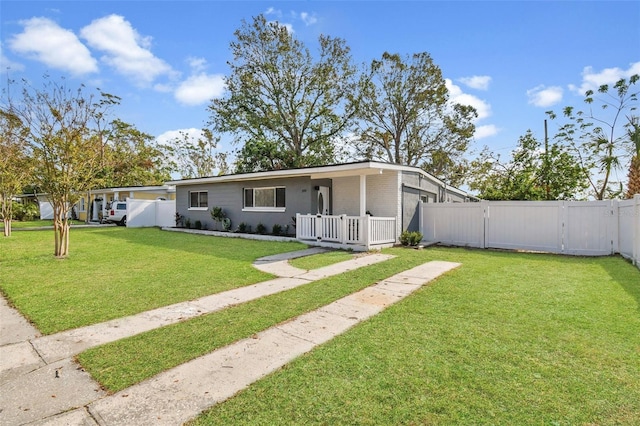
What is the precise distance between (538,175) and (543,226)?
7.15 meters

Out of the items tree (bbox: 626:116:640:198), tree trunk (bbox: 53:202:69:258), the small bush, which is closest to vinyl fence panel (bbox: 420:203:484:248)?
the small bush

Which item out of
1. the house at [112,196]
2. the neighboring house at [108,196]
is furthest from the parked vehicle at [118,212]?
the neighboring house at [108,196]

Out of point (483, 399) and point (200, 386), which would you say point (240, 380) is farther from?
point (483, 399)

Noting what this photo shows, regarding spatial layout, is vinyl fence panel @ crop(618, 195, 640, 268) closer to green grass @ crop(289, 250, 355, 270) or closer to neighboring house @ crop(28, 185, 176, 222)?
green grass @ crop(289, 250, 355, 270)

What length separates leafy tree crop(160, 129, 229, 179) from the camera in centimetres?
3475

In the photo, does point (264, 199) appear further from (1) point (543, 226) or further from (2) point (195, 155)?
(2) point (195, 155)

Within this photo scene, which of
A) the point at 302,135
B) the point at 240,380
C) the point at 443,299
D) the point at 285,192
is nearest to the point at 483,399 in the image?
the point at 240,380

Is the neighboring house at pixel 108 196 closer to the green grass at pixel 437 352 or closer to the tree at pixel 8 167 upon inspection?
the tree at pixel 8 167

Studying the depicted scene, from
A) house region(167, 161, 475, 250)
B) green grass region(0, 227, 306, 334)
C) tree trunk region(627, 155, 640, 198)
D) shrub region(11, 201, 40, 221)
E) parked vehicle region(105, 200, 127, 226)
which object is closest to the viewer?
green grass region(0, 227, 306, 334)

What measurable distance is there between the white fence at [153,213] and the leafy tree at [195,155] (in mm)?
14381

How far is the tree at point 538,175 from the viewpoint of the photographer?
15.4 m

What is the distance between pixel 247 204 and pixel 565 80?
50.2ft

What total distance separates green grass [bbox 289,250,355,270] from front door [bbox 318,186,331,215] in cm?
349

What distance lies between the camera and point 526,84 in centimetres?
1473
